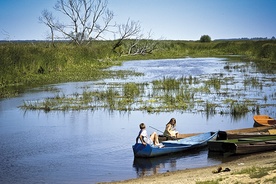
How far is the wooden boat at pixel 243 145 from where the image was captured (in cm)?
1802

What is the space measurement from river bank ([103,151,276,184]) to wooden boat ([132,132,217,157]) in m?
1.90

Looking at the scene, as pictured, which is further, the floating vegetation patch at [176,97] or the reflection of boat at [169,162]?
the floating vegetation patch at [176,97]

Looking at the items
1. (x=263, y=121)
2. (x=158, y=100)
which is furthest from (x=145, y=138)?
(x=158, y=100)

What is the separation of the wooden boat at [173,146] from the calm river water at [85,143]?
0.23 m

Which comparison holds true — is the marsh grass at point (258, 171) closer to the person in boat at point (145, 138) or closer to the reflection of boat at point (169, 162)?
the reflection of boat at point (169, 162)

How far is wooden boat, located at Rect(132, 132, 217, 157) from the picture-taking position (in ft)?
59.4

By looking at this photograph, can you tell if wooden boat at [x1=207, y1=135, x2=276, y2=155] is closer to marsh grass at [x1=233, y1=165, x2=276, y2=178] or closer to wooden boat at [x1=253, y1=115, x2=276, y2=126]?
wooden boat at [x1=253, y1=115, x2=276, y2=126]

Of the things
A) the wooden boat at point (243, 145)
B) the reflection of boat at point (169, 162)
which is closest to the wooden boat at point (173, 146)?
the reflection of boat at point (169, 162)

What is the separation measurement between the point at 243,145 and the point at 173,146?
2.47 metres

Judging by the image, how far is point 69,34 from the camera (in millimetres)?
68062

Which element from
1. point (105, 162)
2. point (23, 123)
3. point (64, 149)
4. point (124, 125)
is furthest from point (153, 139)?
point (23, 123)

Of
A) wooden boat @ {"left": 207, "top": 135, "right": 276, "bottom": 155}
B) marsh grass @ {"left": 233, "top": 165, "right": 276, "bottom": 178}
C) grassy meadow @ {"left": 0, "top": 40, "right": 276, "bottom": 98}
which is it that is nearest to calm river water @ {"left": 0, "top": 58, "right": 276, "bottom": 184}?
wooden boat @ {"left": 207, "top": 135, "right": 276, "bottom": 155}

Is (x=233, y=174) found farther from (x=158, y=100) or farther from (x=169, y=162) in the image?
(x=158, y=100)

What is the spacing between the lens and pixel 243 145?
59.1 ft
